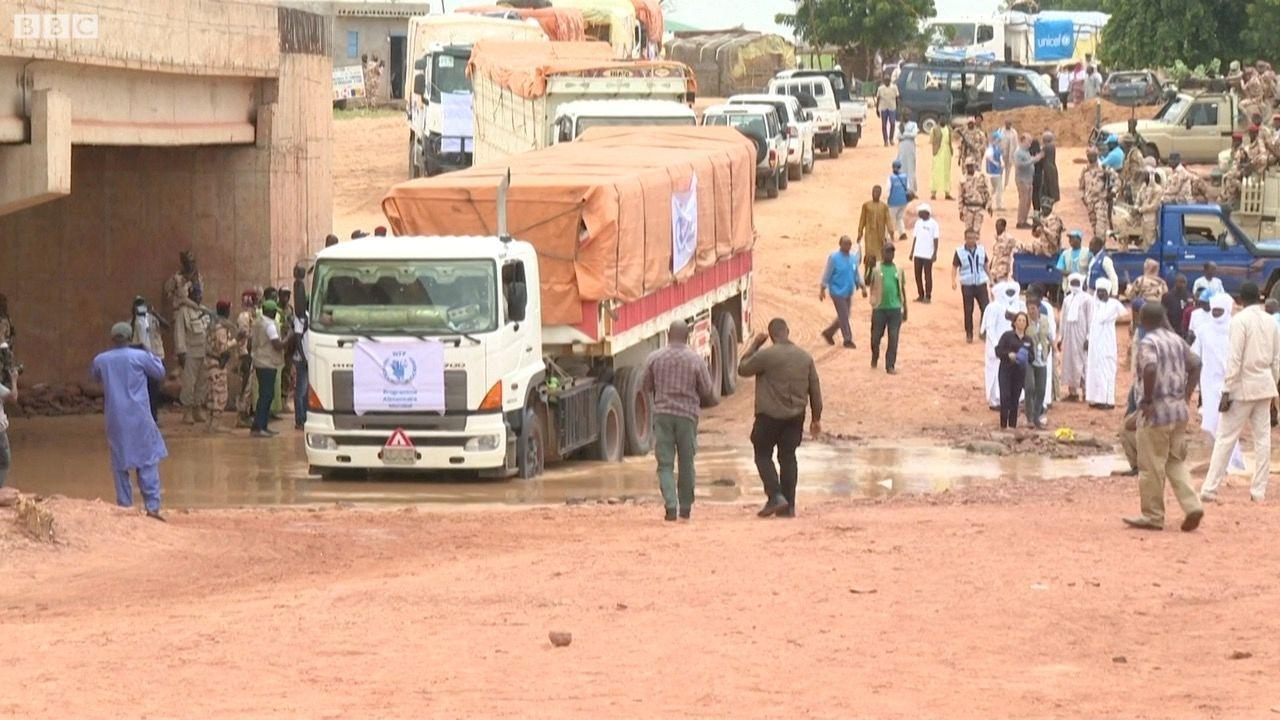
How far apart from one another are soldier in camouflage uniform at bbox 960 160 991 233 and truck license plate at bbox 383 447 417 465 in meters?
14.9

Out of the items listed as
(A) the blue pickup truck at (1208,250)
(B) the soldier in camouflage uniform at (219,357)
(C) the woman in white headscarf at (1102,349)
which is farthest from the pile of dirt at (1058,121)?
(B) the soldier in camouflage uniform at (219,357)

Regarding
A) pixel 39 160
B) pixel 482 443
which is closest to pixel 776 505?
pixel 482 443

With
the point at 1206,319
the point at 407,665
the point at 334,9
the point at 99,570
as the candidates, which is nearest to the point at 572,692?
the point at 407,665

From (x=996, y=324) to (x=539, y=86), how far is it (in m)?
11.7

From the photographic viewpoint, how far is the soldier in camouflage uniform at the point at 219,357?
71.3 feet

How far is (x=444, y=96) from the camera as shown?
37.9 m

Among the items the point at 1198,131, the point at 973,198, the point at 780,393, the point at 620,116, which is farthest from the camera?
the point at 1198,131

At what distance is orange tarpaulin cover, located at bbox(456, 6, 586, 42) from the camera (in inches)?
1805

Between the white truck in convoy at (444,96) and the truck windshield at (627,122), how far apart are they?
25.1 feet

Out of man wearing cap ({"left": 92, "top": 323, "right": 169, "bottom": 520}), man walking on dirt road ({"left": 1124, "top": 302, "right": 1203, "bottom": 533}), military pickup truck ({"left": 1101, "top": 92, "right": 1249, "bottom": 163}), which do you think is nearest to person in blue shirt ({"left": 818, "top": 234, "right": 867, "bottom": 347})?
man walking on dirt road ({"left": 1124, "top": 302, "right": 1203, "bottom": 533})

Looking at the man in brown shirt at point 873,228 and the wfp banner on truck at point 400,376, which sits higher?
the man in brown shirt at point 873,228

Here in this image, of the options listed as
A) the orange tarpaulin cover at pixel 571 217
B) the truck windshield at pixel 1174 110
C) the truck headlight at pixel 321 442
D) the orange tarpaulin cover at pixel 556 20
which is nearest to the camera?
the truck headlight at pixel 321 442

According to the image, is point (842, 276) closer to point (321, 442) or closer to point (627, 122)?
point (627, 122)

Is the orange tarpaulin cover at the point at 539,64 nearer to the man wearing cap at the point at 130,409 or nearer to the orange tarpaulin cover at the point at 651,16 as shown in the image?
the orange tarpaulin cover at the point at 651,16
